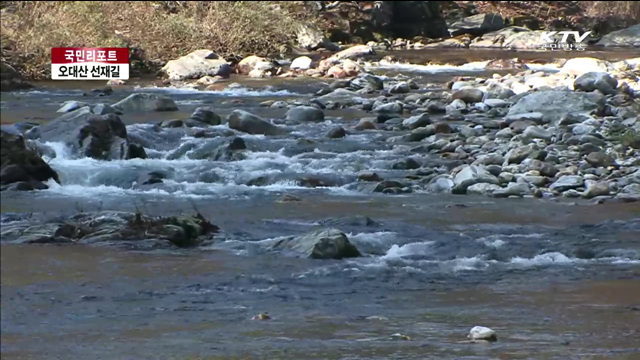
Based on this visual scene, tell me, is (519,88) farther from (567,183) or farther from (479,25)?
(479,25)

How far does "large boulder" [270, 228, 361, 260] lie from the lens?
7.16 meters

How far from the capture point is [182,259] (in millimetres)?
→ 6953

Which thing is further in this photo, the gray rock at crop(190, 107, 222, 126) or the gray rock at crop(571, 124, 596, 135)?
the gray rock at crop(190, 107, 222, 126)

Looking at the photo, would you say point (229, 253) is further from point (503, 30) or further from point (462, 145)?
point (503, 30)

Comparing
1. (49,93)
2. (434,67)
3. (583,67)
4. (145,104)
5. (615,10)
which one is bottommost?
(49,93)

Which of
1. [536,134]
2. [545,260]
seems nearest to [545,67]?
[536,134]

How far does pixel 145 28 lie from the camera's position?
21641mm

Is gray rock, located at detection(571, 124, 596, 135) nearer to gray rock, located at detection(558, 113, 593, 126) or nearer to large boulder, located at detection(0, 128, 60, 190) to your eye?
gray rock, located at detection(558, 113, 593, 126)

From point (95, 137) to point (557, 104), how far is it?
18.6ft

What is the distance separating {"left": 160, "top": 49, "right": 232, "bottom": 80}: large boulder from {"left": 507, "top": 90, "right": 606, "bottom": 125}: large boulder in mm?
6848

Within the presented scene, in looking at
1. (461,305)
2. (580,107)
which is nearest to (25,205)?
(461,305)

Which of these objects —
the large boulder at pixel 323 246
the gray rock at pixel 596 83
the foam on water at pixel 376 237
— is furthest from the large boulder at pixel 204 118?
the large boulder at pixel 323 246

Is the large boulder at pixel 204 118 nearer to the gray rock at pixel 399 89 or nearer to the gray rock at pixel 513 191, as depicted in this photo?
the gray rock at pixel 399 89

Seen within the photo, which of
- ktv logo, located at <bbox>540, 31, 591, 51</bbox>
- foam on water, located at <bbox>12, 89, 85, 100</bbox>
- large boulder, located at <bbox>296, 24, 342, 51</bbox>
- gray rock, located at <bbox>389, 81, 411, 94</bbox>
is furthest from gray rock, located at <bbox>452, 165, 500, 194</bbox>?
ktv logo, located at <bbox>540, 31, 591, 51</bbox>
